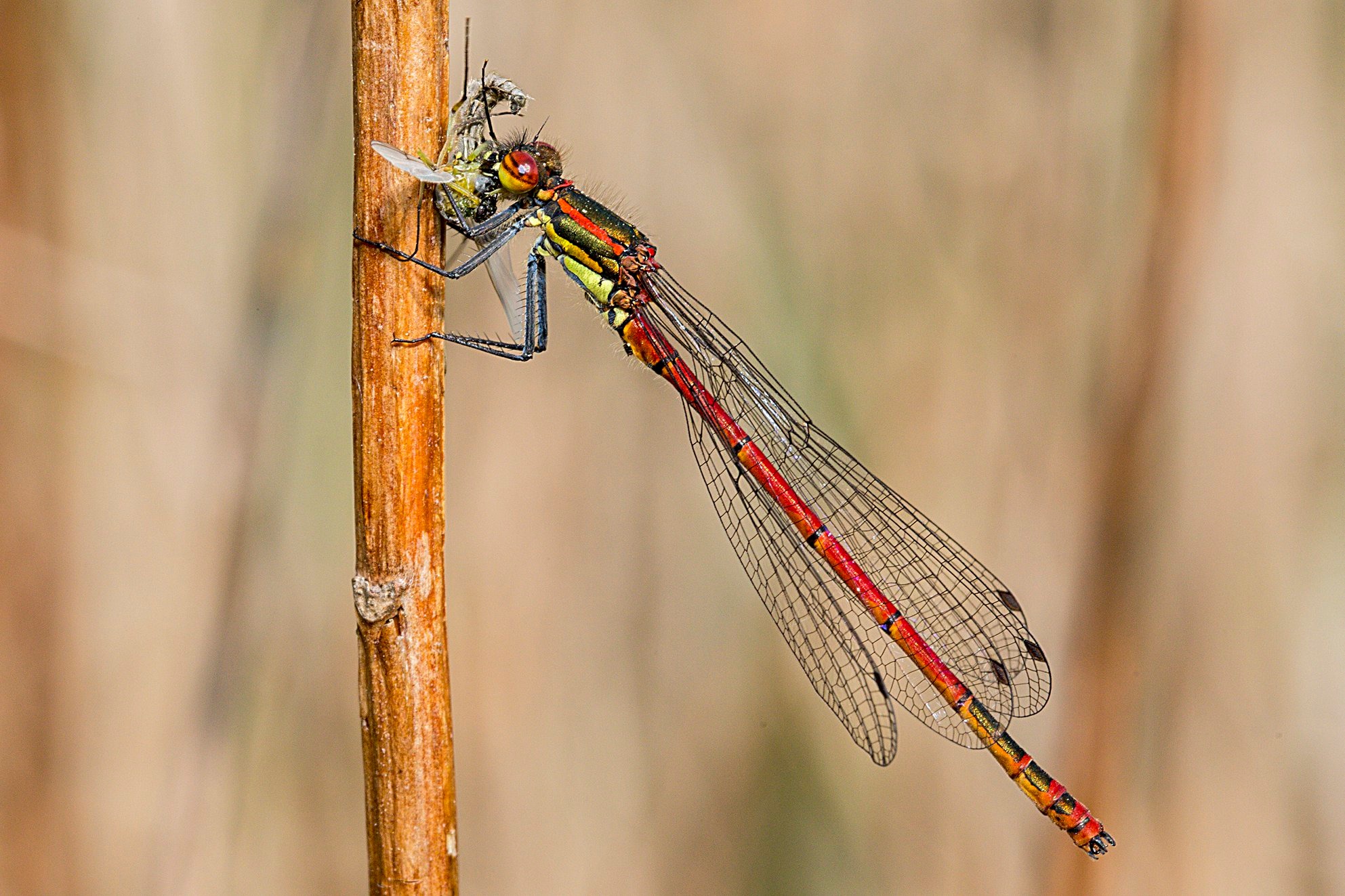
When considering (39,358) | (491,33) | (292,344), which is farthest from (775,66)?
(39,358)

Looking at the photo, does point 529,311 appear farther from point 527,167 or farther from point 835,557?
point 835,557

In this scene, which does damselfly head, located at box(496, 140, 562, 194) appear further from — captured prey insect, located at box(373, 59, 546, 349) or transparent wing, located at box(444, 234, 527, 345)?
transparent wing, located at box(444, 234, 527, 345)

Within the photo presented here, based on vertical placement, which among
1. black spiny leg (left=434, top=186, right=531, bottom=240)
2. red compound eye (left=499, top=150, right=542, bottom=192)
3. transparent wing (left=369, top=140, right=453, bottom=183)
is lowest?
transparent wing (left=369, top=140, right=453, bottom=183)

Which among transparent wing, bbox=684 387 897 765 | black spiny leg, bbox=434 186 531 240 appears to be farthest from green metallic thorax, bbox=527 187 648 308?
transparent wing, bbox=684 387 897 765

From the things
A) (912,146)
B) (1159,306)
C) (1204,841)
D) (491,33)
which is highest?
(491,33)

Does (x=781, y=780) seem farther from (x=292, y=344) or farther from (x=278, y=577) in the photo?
(x=292, y=344)

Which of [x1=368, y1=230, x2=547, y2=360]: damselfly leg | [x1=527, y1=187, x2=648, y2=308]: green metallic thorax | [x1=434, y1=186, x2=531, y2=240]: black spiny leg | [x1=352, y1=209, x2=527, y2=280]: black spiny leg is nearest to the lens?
[x1=434, y1=186, x2=531, y2=240]: black spiny leg

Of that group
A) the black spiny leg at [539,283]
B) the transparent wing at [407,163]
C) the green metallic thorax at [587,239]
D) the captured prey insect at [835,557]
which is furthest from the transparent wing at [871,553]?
the transparent wing at [407,163]

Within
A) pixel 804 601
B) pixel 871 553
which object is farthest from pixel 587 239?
pixel 871 553
